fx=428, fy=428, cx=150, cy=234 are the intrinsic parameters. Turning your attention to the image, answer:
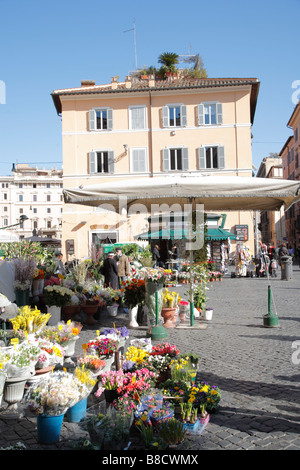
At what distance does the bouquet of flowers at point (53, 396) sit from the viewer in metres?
3.52

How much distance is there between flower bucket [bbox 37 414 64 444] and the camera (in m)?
3.49

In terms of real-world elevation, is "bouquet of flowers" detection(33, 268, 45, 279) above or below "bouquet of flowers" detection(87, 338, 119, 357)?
above

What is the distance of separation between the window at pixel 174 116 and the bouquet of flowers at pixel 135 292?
2197 cm

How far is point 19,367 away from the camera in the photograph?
408 centimetres

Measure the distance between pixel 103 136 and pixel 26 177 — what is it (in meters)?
60.9

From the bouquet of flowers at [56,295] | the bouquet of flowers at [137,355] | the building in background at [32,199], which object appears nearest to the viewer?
the bouquet of flowers at [137,355]

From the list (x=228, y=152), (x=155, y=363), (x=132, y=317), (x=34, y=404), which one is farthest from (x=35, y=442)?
(x=228, y=152)

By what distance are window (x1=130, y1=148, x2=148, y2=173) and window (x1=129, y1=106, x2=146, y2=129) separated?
165 centimetres

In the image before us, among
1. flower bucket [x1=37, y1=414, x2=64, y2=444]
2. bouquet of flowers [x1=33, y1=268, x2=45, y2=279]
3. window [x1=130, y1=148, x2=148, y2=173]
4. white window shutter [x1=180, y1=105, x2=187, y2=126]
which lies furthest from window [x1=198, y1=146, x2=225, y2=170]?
flower bucket [x1=37, y1=414, x2=64, y2=444]

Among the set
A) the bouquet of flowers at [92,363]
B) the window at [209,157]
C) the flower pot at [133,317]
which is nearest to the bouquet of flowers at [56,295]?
the flower pot at [133,317]

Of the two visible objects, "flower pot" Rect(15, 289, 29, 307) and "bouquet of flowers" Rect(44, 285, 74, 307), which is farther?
"flower pot" Rect(15, 289, 29, 307)

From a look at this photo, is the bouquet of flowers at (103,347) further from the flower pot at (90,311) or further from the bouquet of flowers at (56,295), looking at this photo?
the flower pot at (90,311)

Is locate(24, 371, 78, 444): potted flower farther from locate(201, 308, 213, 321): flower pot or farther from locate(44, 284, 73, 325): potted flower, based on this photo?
locate(201, 308, 213, 321): flower pot
